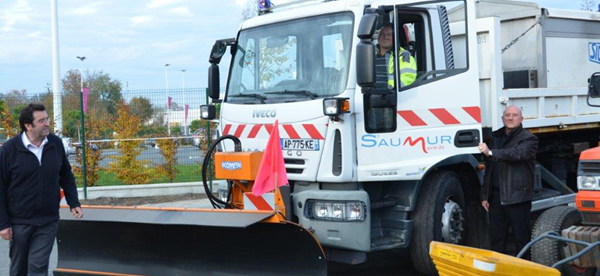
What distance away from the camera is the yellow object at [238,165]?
6941mm

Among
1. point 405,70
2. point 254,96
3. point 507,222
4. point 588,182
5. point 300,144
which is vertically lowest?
point 507,222

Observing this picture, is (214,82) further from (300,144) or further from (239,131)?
(300,144)

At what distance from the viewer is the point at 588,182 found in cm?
589

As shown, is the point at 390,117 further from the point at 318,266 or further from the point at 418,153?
the point at 318,266

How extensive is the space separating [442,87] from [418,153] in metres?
0.71

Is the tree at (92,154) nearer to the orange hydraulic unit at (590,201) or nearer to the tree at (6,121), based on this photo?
the tree at (6,121)

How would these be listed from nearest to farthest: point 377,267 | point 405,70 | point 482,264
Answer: point 482,264, point 405,70, point 377,267

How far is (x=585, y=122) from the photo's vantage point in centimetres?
876

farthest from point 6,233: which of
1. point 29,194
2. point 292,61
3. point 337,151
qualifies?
point 292,61

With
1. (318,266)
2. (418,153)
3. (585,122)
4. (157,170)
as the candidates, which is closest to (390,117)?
(418,153)

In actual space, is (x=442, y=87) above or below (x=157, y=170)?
above

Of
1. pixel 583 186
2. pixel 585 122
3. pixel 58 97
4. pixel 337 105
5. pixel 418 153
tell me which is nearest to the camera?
pixel 583 186

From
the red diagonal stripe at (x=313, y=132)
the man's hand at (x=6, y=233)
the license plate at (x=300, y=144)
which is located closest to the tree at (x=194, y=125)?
the license plate at (x=300, y=144)

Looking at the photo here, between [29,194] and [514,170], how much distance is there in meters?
4.45
